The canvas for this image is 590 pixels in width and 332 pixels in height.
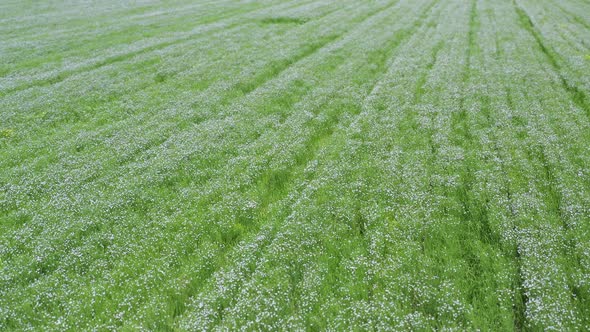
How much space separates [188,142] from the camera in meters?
18.5

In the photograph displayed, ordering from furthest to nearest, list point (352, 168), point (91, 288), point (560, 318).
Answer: point (352, 168), point (91, 288), point (560, 318)

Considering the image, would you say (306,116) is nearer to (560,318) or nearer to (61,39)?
(560,318)

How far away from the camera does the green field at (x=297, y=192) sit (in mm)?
9695

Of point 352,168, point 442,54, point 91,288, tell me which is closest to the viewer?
point 91,288

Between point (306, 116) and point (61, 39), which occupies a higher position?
point (61, 39)

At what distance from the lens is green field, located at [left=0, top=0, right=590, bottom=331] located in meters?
9.70

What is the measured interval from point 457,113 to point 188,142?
15073 millimetres

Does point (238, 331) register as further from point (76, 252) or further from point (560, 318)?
point (560, 318)

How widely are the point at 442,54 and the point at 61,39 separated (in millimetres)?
39968

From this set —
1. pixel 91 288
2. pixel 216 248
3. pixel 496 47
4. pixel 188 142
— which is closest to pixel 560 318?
pixel 216 248

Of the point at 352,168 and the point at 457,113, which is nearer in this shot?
the point at 352,168

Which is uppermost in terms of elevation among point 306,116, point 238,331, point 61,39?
point 61,39

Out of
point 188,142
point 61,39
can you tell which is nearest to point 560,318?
point 188,142

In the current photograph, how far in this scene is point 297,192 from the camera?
14.5 metres
